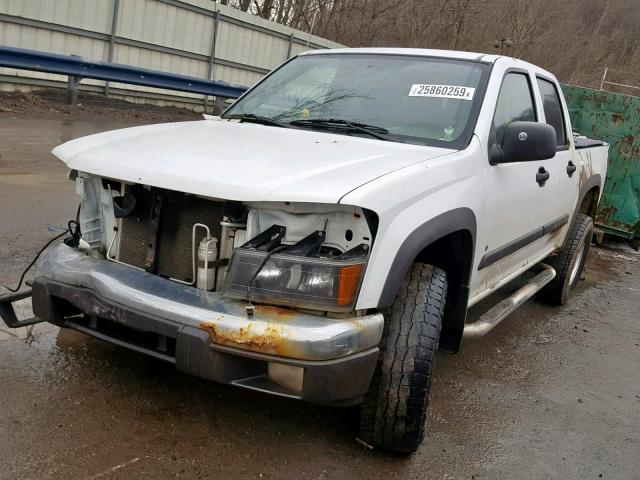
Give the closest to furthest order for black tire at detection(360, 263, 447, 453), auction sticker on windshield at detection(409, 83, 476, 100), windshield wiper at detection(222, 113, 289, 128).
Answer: black tire at detection(360, 263, 447, 453), auction sticker on windshield at detection(409, 83, 476, 100), windshield wiper at detection(222, 113, 289, 128)

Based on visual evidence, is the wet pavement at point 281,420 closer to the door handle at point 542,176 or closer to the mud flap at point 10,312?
the mud flap at point 10,312

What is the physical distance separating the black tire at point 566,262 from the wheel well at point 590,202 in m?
0.25

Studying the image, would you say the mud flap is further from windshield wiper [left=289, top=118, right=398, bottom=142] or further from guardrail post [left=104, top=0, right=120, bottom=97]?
guardrail post [left=104, top=0, right=120, bottom=97]

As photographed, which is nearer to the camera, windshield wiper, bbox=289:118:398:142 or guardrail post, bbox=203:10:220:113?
windshield wiper, bbox=289:118:398:142

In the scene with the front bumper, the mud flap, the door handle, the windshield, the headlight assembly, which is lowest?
the mud flap

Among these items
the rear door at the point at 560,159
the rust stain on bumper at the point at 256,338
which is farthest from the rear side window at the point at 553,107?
the rust stain on bumper at the point at 256,338

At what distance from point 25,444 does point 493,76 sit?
9.73 feet

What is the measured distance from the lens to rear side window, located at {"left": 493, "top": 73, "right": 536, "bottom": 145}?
362 cm

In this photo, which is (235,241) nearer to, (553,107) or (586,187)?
(553,107)

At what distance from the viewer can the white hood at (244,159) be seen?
8.11ft

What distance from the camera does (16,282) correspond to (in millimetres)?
4082

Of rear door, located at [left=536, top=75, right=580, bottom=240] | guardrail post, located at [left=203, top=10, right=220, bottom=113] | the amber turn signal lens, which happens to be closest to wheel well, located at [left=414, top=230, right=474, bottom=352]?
the amber turn signal lens

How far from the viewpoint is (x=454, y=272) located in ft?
11.0

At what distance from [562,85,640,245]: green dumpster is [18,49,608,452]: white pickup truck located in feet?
16.4
